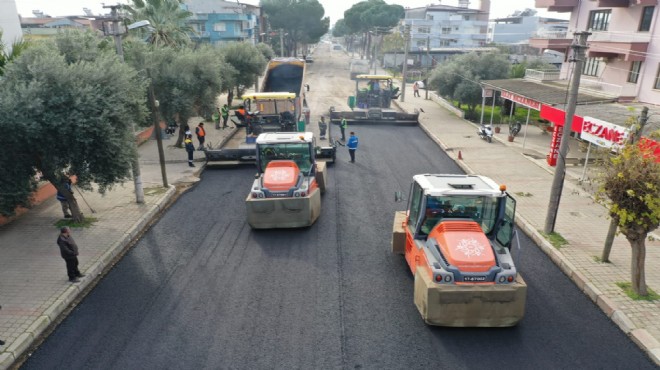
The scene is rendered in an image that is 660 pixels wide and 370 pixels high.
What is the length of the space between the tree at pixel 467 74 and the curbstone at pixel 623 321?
75.3 feet

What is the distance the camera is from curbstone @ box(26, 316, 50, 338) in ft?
26.0

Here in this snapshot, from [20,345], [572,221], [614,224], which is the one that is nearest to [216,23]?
[572,221]

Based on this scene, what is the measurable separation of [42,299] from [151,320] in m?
2.53

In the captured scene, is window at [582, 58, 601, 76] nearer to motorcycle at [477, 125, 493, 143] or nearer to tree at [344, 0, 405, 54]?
motorcycle at [477, 125, 493, 143]

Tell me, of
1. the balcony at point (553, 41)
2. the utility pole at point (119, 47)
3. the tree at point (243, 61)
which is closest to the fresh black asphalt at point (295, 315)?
the utility pole at point (119, 47)

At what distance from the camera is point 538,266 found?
417 inches

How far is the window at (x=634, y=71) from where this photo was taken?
20.8 metres

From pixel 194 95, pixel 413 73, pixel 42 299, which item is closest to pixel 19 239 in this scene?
pixel 42 299

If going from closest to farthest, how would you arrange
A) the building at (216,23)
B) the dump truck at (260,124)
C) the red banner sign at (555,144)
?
the dump truck at (260,124) < the red banner sign at (555,144) < the building at (216,23)

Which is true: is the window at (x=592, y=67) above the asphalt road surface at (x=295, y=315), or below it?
above

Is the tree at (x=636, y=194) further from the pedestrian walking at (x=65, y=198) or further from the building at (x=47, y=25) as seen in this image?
the building at (x=47, y=25)

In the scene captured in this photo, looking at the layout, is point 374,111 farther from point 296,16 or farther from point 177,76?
point 296,16

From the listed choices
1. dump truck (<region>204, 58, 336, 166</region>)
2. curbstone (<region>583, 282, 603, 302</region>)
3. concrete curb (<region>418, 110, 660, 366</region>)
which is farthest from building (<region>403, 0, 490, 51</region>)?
curbstone (<region>583, 282, 603, 302</region>)

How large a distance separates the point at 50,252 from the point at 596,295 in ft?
42.3
